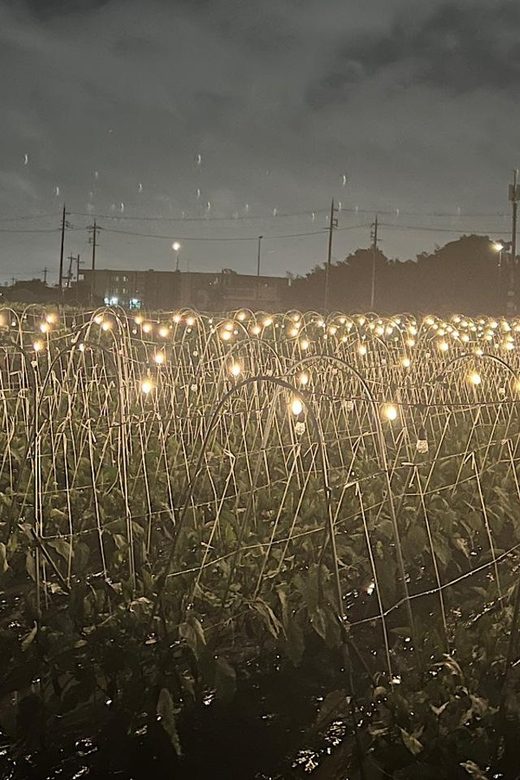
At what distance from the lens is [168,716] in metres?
2.06

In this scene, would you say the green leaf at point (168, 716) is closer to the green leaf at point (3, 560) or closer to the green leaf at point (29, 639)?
the green leaf at point (29, 639)

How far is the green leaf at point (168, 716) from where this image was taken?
2.04 m

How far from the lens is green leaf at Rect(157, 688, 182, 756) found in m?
2.04

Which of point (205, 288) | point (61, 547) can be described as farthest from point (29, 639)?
point (205, 288)

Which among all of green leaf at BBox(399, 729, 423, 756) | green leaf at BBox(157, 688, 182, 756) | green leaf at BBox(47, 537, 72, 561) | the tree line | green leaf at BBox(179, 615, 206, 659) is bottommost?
green leaf at BBox(157, 688, 182, 756)

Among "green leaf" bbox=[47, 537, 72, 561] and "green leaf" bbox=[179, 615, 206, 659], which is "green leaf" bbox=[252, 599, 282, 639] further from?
"green leaf" bbox=[47, 537, 72, 561]

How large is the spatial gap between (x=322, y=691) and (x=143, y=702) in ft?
1.94

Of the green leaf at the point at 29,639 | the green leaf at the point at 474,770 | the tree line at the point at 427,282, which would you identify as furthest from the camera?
the tree line at the point at 427,282

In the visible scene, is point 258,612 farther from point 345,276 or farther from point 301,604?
point 345,276

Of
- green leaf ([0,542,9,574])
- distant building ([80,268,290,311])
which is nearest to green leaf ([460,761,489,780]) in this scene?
green leaf ([0,542,9,574])

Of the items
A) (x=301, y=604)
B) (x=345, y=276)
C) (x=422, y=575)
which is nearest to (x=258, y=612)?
(x=301, y=604)

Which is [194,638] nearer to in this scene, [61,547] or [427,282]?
[61,547]

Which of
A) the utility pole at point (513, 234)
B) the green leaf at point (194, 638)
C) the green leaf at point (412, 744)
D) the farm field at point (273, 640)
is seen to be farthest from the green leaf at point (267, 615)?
the utility pole at point (513, 234)

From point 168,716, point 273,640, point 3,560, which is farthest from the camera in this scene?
point 3,560
